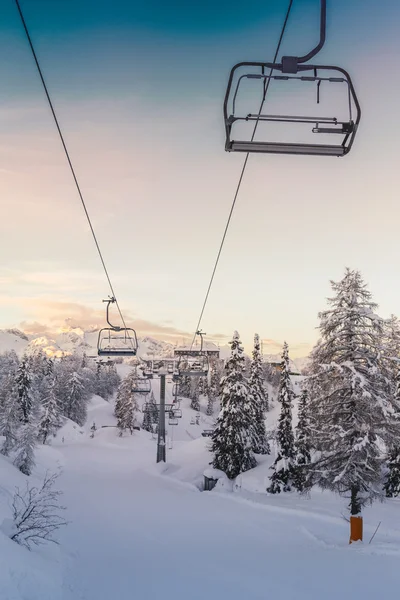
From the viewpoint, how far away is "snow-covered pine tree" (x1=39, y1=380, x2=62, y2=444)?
60619mm

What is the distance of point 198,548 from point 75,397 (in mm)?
69682

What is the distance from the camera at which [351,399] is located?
1822cm

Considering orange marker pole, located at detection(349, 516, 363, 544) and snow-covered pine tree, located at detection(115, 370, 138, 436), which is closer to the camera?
orange marker pole, located at detection(349, 516, 363, 544)

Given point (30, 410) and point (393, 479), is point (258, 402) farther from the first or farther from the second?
point (30, 410)

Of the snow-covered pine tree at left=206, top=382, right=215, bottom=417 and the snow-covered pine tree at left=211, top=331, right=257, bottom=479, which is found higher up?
the snow-covered pine tree at left=211, top=331, right=257, bottom=479

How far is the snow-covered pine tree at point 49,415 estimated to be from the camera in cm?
6062

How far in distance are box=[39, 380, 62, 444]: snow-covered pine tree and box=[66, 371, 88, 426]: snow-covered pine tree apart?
17.4m

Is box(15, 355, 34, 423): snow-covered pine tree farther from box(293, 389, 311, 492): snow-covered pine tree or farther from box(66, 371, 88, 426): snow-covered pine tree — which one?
box(293, 389, 311, 492): snow-covered pine tree

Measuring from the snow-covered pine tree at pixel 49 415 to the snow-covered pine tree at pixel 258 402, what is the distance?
100ft

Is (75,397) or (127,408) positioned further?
(75,397)

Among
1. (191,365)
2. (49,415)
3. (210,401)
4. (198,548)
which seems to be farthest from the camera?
(210,401)

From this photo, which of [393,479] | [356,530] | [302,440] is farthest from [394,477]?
[356,530]

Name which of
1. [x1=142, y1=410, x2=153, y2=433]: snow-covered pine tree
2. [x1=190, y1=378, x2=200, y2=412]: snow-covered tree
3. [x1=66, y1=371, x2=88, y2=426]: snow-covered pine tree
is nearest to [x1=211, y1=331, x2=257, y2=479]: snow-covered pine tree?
[x1=66, y1=371, x2=88, y2=426]: snow-covered pine tree

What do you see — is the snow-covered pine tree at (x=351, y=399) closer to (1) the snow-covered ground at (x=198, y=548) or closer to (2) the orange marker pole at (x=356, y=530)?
(2) the orange marker pole at (x=356, y=530)
